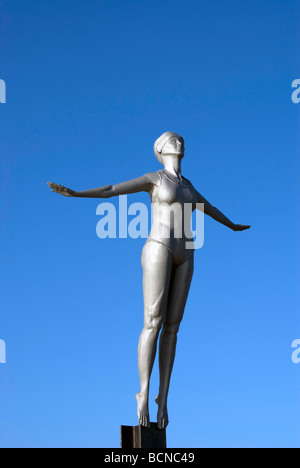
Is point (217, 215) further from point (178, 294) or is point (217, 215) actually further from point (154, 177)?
point (178, 294)

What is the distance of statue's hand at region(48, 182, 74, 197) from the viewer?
10570 millimetres

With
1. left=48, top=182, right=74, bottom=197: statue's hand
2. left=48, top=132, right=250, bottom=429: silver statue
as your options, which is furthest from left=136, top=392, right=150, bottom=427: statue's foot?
left=48, top=182, right=74, bottom=197: statue's hand

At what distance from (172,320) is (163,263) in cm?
84

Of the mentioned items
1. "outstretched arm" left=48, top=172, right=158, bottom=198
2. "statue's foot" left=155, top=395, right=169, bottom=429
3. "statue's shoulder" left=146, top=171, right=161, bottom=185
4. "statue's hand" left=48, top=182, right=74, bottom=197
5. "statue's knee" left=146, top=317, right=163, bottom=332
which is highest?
"statue's shoulder" left=146, top=171, right=161, bottom=185

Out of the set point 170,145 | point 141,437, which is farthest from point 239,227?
point 141,437

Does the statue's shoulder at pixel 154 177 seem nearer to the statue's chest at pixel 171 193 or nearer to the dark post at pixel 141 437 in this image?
the statue's chest at pixel 171 193

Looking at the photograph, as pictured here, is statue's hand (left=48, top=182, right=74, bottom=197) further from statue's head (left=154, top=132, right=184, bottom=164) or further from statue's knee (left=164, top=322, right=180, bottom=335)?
statue's knee (left=164, top=322, right=180, bottom=335)

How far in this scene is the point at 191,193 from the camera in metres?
11.6

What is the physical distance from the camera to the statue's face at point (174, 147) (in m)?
11.7

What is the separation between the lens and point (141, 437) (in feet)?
34.5

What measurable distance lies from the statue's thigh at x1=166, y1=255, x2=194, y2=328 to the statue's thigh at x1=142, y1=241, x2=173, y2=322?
23 cm

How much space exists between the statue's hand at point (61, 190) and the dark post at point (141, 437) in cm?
307
